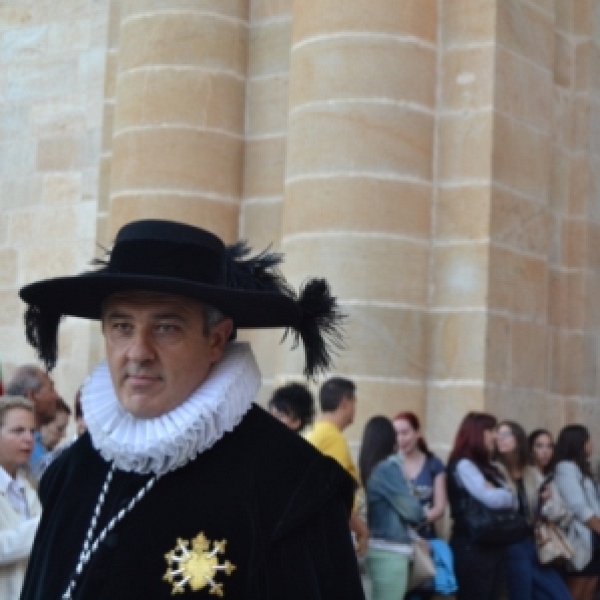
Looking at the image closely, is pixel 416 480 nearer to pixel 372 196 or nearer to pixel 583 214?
pixel 372 196

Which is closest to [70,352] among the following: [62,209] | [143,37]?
[62,209]

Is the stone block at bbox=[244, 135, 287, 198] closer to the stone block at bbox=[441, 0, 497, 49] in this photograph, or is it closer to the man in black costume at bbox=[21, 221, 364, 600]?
the stone block at bbox=[441, 0, 497, 49]

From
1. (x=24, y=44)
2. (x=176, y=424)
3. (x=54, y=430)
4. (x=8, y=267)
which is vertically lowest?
(x=54, y=430)

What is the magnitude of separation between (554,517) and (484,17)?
3.24 metres

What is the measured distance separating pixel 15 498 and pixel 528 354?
480 cm

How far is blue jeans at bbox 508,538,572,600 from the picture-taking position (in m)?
8.94

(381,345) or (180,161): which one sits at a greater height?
(180,161)

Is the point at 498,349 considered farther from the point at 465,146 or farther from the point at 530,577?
the point at 530,577

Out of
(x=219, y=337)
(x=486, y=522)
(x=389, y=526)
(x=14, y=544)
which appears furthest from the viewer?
(x=486, y=522)

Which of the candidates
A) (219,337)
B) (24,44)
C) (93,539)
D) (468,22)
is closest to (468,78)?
(468,22)

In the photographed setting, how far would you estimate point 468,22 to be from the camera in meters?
9.99

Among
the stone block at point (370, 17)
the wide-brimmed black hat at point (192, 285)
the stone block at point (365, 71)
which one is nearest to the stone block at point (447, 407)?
the stone block at point (365, 71)

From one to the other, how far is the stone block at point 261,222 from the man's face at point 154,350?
7.18 meters

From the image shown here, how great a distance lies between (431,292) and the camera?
9.90 metres
